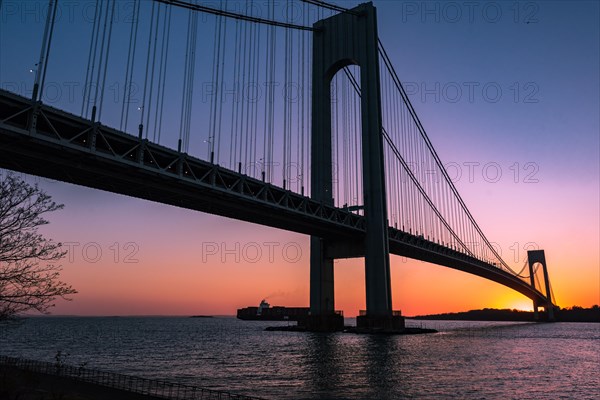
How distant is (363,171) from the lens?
67562 millimetres

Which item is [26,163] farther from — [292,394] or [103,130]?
[292,394]

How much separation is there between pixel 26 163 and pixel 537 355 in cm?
4542

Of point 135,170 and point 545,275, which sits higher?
point 545,275

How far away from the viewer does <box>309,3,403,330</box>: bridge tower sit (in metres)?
65.1

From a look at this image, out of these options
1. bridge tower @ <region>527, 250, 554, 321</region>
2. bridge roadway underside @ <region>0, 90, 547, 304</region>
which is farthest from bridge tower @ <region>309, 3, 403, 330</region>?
bridge tower @ <region>527, 250, 554, 321</region>

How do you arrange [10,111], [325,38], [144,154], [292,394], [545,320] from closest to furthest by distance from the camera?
[292,394] → [10,111] → [144,154] → [325,38] → [545,320]

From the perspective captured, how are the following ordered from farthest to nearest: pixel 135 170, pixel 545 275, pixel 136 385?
pixel 545 275 < pixel 135 170 < pixel 136 385

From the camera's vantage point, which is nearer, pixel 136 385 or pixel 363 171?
pixel 136 385

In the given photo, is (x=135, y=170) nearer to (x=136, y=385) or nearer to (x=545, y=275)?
(x=136, y=385)

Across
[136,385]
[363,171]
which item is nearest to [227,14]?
[363,171]

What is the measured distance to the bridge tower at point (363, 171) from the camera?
65.1m

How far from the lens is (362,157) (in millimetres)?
68000

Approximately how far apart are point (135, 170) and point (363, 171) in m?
37.1

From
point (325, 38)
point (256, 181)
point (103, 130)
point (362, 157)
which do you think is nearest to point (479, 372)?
point (256, 181)
